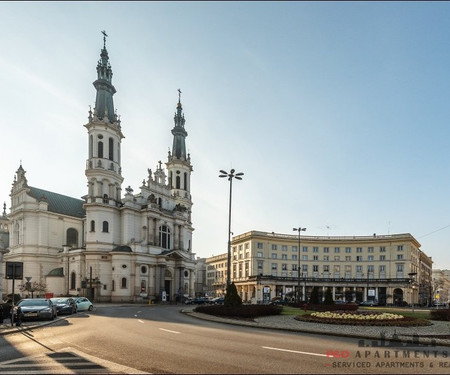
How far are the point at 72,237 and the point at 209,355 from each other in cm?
7286

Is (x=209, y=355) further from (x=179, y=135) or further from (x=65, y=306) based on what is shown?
(x=179, y=135)

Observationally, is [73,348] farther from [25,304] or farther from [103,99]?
[103,99]

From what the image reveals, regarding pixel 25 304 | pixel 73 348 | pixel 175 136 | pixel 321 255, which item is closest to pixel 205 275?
pixel 321 255

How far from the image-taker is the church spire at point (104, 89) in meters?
67.9

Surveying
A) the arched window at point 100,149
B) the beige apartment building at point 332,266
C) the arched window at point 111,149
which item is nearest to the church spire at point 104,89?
the arched window at point 111,149

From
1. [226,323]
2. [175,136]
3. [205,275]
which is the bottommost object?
[205,275]

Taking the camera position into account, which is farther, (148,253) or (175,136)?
(175,136)

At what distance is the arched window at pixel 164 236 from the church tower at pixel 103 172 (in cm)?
853

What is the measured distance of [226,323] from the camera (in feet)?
67.9

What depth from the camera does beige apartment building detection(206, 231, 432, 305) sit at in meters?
88.6

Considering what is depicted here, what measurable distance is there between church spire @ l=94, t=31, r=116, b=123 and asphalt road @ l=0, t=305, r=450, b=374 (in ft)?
194

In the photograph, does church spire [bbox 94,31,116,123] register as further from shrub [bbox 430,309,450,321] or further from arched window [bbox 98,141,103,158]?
shrub [bbox 430,309,450,321]

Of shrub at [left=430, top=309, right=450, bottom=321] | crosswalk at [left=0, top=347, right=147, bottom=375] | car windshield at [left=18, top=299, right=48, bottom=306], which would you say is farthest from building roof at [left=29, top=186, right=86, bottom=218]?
shrub at [left=430, top=309, right=450, bottom=321]

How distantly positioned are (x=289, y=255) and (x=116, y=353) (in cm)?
8987
